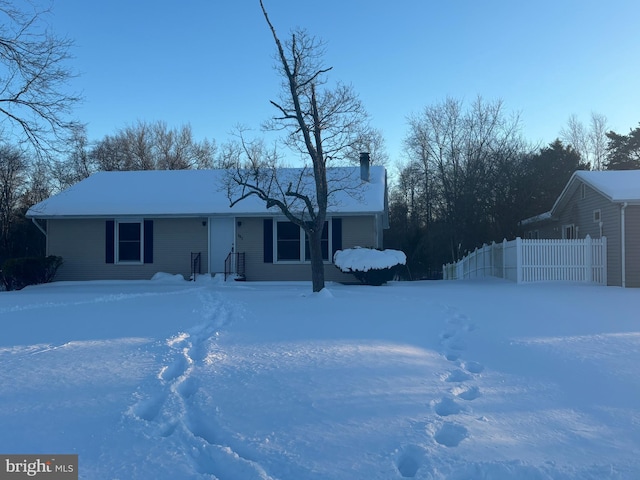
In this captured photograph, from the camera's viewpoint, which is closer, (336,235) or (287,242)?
(336,235)

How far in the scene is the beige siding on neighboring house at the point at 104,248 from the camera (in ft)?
68.4

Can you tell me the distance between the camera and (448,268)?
3416 cm

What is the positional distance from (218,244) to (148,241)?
100 inches

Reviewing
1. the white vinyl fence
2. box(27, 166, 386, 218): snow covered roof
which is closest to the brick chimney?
box(27, 166, 386, 218): snow covered roof

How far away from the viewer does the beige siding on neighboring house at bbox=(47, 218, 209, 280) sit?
20.8 meters

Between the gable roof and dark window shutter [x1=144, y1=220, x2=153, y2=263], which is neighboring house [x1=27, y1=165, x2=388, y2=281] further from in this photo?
the gable roof

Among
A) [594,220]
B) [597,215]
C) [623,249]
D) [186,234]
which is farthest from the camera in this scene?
[186,234]

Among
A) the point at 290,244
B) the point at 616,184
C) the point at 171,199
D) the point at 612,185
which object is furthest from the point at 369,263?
the point at 171,199

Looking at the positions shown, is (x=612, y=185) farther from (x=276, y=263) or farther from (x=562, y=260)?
(x=276, y=263)

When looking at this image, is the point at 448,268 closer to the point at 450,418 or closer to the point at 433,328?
the point at 433,328

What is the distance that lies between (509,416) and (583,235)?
1643 centimetres

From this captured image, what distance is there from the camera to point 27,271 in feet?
66.3

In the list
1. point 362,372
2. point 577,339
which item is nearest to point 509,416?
point 362,372

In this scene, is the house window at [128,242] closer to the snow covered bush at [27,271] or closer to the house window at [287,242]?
the snow covered bush at [27,271]
